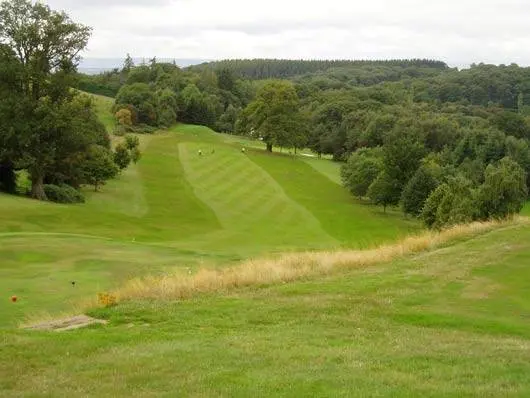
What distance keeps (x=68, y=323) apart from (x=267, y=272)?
691cm

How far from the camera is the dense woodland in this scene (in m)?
46.7

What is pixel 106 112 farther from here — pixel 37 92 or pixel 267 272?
pixel 267 272

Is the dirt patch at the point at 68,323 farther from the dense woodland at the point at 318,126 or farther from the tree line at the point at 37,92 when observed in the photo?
the tree line at the point at 37,92

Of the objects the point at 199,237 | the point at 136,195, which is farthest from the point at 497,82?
the point at 199,237

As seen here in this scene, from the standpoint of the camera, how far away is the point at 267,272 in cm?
1941

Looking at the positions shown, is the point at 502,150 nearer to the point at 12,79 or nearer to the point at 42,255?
the point at 12,79

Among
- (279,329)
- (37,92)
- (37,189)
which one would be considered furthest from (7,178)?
(279,329)

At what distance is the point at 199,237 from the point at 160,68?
115 metres

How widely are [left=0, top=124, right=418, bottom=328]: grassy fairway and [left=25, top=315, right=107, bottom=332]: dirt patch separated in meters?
1.90

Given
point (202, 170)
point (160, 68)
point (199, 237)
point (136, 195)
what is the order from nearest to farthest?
1. point (199, 237)
2. point (136, 195)
3. point (202, 170)
4. point (160, 68)

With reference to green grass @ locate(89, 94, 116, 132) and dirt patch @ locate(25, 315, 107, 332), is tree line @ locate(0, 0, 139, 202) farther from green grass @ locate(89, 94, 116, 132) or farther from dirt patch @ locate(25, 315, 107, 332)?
green grass @ locate(89, 94, 116, 132)

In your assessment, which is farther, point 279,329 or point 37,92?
point 37,92

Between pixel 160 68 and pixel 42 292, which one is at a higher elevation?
pixel 160 68

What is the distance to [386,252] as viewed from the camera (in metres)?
23.2
